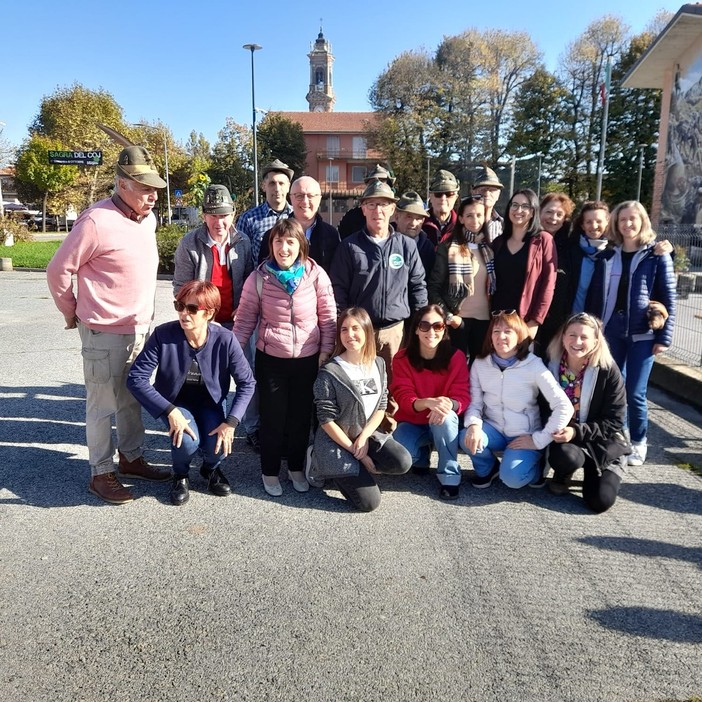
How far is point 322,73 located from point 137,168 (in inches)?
4710

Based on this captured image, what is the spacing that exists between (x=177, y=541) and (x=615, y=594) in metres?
2.36

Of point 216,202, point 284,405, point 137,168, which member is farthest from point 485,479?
point 137,168

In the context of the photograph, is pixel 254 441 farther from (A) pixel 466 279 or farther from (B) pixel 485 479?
(A) pixel 466 279

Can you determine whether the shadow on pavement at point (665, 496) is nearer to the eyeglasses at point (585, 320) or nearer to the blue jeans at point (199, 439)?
the eyeglasses at point (585, 320)

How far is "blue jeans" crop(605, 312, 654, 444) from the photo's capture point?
182 inches

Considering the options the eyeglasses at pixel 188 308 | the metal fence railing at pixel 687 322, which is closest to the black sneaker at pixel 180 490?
the eyeglasses at pixel 188 308

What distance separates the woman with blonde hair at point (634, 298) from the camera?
456 centimetres

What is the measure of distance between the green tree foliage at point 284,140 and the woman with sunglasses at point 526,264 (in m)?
53.4

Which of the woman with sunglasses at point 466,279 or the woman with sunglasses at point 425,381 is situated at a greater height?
the woman with sunglasses at point 466,279

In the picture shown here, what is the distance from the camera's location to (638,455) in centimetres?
466

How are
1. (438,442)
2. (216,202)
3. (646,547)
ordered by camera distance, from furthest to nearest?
(216,202) < (438,442) < (646,547)

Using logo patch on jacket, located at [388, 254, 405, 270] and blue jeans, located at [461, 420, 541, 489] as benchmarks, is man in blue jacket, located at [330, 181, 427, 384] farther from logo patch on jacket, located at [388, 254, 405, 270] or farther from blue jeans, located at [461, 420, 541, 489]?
blue jeans, located at [461, 420, 541, 489]

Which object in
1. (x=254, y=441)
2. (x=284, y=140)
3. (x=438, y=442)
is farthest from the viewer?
(x=284, y=140)

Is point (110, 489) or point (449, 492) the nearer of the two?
point (110, 489)
